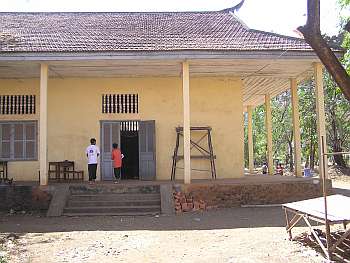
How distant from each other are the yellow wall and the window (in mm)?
232

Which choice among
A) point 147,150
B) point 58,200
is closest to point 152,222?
point 58,200

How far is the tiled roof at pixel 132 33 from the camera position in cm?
1223

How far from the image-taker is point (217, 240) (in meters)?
7.95

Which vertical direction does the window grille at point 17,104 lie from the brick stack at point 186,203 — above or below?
above

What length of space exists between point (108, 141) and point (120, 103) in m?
1.31

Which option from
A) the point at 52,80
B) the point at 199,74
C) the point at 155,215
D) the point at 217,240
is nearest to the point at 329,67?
the point at 217,240

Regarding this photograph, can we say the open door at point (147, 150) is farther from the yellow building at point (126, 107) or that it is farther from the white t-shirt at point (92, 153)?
the white t-shirt at point (92, 153)

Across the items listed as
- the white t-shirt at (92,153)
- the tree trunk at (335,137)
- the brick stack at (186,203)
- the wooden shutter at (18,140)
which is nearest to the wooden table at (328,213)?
the brick stack at (186,203)

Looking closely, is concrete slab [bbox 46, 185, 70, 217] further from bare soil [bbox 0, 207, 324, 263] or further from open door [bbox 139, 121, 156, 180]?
open door [bbox 139, 121, 156, 180]

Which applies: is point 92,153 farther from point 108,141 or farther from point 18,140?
point 18,140

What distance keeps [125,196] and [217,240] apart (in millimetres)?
4282

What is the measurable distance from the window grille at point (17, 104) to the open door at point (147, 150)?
3.68 metres

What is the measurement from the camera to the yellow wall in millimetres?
14508

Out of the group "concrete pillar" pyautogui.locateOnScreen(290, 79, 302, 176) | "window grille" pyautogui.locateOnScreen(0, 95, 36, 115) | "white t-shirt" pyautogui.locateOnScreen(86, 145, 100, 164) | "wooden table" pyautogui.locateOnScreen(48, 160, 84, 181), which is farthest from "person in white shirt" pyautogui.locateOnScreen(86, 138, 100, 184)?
"concrete pillar" pyautogui.locateOnScreen(290, 79, 302, 176)
